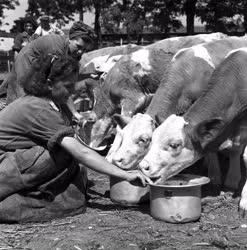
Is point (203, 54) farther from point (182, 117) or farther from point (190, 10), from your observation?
point (190, 10)

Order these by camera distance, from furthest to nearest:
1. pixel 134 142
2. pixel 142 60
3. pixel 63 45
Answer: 1. pixel 142 60
2. pixel 63 45
3. pixel 134 142

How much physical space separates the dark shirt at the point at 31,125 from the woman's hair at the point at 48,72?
103mm

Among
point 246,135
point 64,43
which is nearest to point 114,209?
point 246,135

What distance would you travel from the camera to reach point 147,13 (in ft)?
109

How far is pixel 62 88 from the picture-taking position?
4.36 metres

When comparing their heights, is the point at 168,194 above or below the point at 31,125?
below

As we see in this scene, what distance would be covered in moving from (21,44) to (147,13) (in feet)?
73.7

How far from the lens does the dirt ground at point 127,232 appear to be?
389cm

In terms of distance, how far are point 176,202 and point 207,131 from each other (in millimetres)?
1001

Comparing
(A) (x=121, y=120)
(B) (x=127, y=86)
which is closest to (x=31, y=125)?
(A) (x=121, y=120)

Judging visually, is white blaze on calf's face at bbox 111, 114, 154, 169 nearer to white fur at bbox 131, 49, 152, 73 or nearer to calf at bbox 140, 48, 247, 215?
calf at bbox 140, 48, 247, 215

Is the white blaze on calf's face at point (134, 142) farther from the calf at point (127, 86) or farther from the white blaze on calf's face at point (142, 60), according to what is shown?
the white blaze on calf's face at point (142, 60)

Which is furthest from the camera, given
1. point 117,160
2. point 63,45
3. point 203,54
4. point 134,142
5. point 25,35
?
point 25,35

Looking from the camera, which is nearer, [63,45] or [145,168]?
[145,168]
